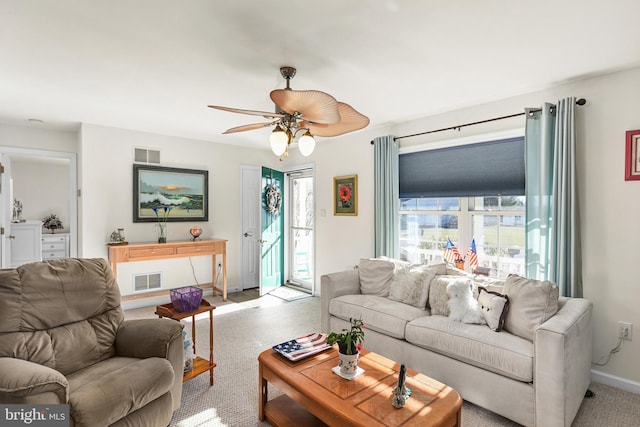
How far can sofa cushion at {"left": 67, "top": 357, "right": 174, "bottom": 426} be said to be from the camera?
1.53 metres

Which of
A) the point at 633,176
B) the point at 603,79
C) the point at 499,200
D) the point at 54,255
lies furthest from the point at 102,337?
the point at 54,255

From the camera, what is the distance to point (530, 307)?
7.66ft

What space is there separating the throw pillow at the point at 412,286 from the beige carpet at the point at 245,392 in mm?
921

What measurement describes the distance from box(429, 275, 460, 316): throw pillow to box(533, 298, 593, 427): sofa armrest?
2.60 feet

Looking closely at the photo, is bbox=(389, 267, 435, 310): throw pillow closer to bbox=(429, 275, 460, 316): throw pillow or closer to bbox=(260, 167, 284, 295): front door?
bbox=(429, 275, 460, 316): throw pillow

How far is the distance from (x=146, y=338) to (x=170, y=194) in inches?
125

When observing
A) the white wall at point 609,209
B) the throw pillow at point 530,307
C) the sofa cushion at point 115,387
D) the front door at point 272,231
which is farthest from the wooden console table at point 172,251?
the white wall at point 609,209

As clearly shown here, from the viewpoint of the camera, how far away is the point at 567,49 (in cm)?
227

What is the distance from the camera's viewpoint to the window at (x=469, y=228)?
10.6ft

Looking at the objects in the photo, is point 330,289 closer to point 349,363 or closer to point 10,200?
point 349,363

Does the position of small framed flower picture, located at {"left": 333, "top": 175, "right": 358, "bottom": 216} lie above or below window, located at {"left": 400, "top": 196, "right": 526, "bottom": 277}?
above

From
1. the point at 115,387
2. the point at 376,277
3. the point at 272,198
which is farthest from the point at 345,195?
the point at 115,387

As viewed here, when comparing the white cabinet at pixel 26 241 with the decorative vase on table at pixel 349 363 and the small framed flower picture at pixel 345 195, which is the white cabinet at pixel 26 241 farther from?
the decorative vase on table at pixel 349 363

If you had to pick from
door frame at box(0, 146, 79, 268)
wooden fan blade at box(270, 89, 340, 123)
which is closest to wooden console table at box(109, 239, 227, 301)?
door frame at box(0, 146, 79, 268)
